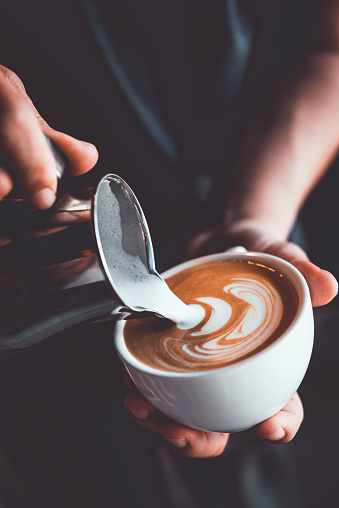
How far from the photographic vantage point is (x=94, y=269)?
1.60 feet

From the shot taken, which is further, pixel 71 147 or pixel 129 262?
pixel 129 262

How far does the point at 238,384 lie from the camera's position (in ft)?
1.95

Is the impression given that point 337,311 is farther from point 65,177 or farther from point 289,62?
point 65,177

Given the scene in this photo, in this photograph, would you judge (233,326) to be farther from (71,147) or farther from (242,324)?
(71,147)

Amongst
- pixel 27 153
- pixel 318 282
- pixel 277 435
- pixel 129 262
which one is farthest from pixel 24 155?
pixel 277 435

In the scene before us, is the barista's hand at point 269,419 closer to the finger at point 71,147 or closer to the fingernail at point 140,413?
the fingernail at point 140,413

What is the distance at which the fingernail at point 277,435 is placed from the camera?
76 centimetres

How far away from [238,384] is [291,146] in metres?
0.86

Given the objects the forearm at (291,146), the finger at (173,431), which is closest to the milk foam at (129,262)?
the finger at (173,431)

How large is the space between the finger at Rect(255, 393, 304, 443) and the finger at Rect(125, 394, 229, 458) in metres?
0.11

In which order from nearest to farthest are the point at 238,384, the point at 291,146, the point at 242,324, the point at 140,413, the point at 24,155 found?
1. the point at 24,155
2. the point at 238,384
3. the point at 242,324
4. the point at 140,413
5. the point at 291,146

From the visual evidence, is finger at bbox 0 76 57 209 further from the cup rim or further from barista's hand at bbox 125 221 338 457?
barista's hand at bbox 125 221 338 457

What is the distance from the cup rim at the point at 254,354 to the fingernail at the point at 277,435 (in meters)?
0.23

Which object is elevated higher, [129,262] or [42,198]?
[42,198]
